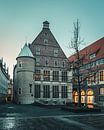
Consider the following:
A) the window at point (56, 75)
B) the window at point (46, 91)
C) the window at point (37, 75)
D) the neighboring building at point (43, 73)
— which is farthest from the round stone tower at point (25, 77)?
the window at point (56, 75)

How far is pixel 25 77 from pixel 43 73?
560 centimetres

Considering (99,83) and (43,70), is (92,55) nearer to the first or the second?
(99,83)

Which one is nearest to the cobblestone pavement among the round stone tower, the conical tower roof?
the round stone tower

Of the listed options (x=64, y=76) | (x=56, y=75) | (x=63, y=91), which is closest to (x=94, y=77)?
(x=64, y=76)

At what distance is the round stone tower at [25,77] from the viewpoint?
185 feet

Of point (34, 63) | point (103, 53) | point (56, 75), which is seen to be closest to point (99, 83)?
point (103, 53)

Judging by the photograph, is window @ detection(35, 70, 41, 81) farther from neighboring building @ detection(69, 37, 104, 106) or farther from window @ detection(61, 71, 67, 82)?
neighboring building @ detection(69, 37, 104, 106)

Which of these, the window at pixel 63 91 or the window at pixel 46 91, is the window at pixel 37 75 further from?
the window at pixel 63 91

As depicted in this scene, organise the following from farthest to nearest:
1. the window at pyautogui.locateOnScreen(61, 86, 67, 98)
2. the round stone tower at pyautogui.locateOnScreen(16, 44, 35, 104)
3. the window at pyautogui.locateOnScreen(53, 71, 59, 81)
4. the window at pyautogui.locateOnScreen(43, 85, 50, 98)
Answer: the window at pyautogui.locateOnScreen(61, 86, 67, 98), the window at pyautogui.locateOnScreen(53, 71, 59, 81), the window at pyautogui.locateOnScreen(43, 85, 50, 98), the round stone tower at pyautogui.locateOnScreen(16, 44, 35, 104)

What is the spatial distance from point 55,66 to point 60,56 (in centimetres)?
324

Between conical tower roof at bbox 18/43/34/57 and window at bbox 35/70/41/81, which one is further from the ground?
conical tower roof at bbox 18/43/34/57

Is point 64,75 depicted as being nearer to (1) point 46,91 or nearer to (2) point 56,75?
(2) point 56,75

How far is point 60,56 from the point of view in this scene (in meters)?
63.1

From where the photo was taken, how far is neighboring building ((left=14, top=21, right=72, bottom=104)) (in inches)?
2251
